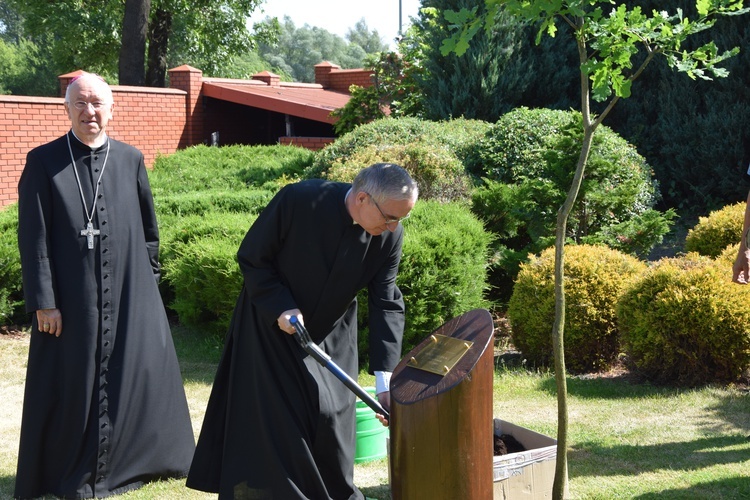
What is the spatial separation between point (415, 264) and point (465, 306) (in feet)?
2.12

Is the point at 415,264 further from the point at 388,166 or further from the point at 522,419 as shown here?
the point at 388,166

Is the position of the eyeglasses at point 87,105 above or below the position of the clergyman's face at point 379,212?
above

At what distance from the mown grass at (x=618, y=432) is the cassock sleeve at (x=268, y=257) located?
1.47 meters

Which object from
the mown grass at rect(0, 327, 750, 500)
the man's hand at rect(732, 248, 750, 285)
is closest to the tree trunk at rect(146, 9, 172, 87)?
the mown grass at rect(0, 327, 750, 500)

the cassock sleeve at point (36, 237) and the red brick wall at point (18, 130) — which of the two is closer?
the cassock sleeve at point (36, 237)

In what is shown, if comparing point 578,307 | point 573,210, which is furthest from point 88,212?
point 573,210

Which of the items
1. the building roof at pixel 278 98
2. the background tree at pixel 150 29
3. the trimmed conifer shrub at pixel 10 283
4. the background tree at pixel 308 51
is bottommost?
the trimmed conifer shrub at pixel 10 283

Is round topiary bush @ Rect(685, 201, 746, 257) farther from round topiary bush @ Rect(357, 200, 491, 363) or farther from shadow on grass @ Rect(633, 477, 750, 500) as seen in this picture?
shadow on grass @ Rect(633, 477, 750, 500)

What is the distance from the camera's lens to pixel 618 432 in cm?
533

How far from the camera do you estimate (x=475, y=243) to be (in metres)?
7.36

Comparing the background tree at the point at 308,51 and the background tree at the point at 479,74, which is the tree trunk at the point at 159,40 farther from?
the background tree at the point at 308,51

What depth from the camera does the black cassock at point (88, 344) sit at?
173 inches

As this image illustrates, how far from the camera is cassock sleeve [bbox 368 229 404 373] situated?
12.0 feet

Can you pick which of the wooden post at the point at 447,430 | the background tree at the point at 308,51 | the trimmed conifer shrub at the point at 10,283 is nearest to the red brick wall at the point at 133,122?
the trimmed conifer shrub at the point at 10,283
